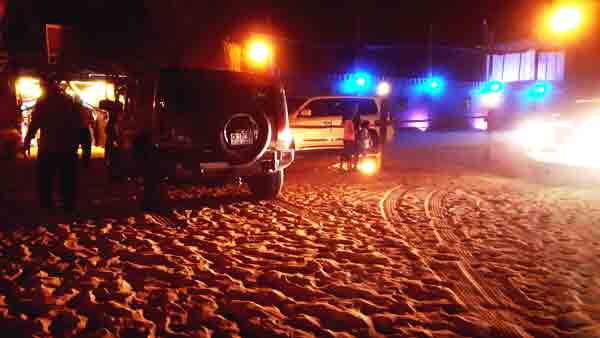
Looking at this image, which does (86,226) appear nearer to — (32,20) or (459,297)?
(459,297)

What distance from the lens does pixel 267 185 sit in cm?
813

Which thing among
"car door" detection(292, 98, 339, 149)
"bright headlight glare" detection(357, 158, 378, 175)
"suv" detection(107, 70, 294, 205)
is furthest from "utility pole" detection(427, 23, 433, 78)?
"suv" detection(107, 70, 294, 205)

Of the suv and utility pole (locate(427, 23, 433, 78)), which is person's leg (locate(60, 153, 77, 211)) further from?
utility pole (locate(427, 23, 433, 78))

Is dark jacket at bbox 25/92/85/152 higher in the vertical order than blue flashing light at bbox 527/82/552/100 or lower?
lower

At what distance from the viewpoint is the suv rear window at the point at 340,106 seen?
44.2 feet

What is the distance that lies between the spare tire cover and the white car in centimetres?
589

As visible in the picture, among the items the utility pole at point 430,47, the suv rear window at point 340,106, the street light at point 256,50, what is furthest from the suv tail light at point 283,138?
the utility pole at point 430,47

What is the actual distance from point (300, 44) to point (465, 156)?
17716mm

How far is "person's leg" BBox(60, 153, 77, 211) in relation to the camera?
6754 mm

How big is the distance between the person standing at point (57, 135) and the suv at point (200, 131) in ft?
2.76

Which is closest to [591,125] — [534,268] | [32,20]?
[534,268]

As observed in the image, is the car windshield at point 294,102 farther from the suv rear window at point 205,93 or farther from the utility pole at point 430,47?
the utility pole at point 430,47

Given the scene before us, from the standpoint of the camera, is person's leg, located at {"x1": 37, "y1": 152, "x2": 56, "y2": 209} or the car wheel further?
the car wheel

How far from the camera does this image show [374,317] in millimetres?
3492
